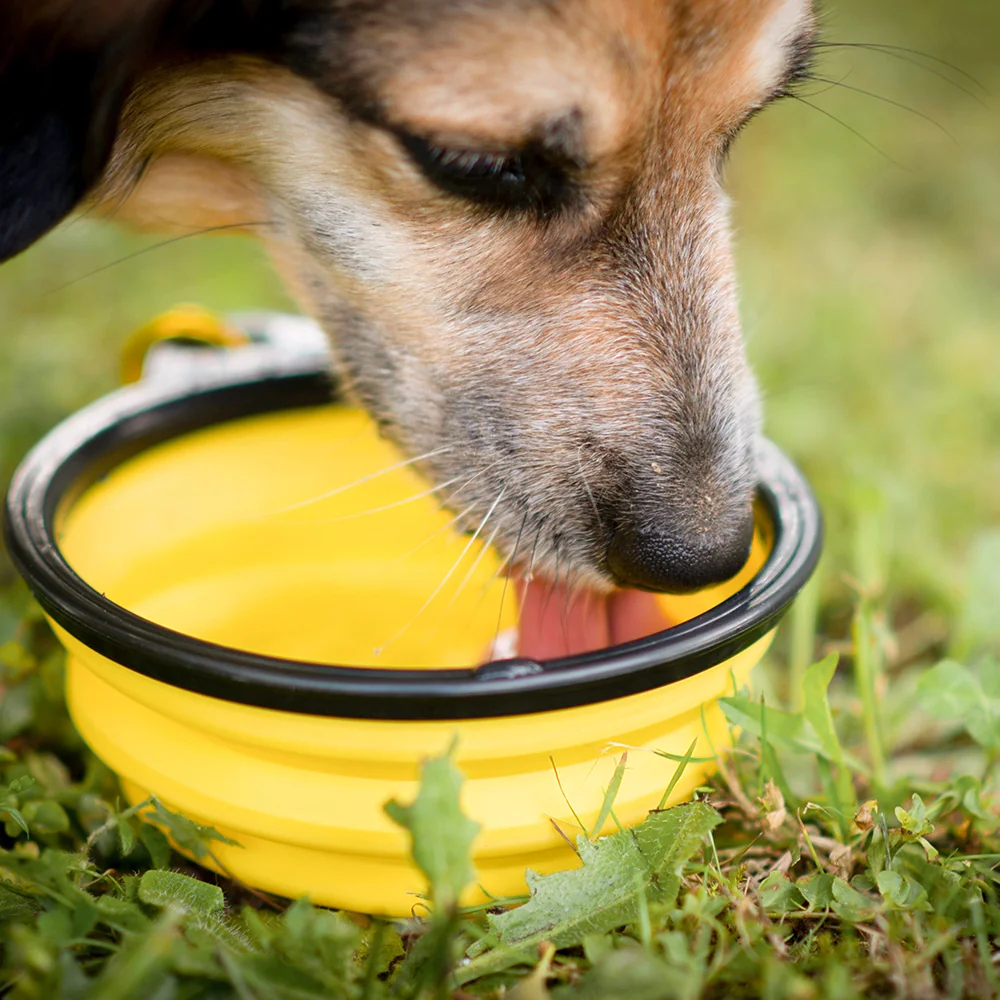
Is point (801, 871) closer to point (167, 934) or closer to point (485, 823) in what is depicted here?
point (485, 823)

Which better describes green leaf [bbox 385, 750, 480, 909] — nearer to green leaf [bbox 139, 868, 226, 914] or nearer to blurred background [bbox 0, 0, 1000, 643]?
green leaf [bbox 139, 868, 226, 914]

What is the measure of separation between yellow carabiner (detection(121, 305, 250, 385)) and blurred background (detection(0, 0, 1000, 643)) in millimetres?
203

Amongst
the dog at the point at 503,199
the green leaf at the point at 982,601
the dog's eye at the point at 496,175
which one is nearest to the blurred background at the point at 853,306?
the green leaf at the point at 982,601

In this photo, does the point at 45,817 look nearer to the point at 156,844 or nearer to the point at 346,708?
the point at 156,844

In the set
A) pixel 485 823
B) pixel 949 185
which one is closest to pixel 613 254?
pixel 485 823

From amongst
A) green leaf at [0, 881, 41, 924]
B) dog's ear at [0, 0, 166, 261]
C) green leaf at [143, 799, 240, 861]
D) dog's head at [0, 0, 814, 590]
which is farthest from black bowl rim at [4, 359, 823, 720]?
dog's ear at [0, 0, 166, 261]

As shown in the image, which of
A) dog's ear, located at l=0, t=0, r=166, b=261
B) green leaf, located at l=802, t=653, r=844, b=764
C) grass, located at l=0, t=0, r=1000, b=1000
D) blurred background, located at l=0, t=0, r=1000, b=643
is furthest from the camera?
blurred background, located at l=0, t=0, r=1000, b=643

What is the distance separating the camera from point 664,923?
1.32 m

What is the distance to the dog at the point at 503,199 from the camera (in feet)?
4.51

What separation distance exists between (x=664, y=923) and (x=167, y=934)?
0.60 metres

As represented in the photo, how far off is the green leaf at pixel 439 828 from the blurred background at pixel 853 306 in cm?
116

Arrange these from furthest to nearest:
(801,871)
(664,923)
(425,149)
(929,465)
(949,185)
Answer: (949,185), (929,465), (801,871), (425,149), (664,923)

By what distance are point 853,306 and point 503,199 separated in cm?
246

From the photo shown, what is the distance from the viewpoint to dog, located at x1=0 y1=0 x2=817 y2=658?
137cm
